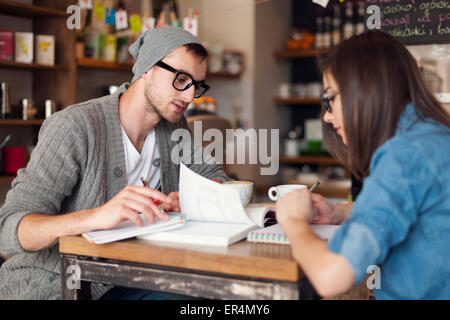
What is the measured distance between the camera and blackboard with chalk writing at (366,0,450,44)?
7.38 feet

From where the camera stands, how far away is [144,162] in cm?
187

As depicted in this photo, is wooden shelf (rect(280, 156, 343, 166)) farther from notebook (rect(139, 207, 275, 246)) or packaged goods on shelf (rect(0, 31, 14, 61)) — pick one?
notebook (rect(139, 207, 275, 246))

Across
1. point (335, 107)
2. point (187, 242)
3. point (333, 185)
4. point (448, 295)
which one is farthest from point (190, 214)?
point (333, 185)

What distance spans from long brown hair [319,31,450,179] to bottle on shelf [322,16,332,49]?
14.3ft

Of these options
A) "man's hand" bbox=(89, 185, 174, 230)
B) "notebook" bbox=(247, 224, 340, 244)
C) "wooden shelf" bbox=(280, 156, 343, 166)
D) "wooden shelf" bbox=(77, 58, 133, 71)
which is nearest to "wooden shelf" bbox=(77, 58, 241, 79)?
"wooden shelf" bbox=(77, 58, 133, 71)

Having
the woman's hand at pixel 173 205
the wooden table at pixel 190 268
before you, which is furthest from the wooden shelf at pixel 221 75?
the wooden table at pixel 190 268

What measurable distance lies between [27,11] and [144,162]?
2.35 metres

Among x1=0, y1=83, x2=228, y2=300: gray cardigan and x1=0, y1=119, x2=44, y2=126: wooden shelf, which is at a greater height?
x1=0, y1=119, x2=44, y2=126: wooden shelf

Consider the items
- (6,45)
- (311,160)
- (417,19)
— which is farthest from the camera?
(311,160)

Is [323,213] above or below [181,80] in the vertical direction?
below

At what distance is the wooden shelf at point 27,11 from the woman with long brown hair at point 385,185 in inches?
114

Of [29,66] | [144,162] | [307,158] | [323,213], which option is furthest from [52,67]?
[323,213]

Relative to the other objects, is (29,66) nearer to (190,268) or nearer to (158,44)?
(158,44)
